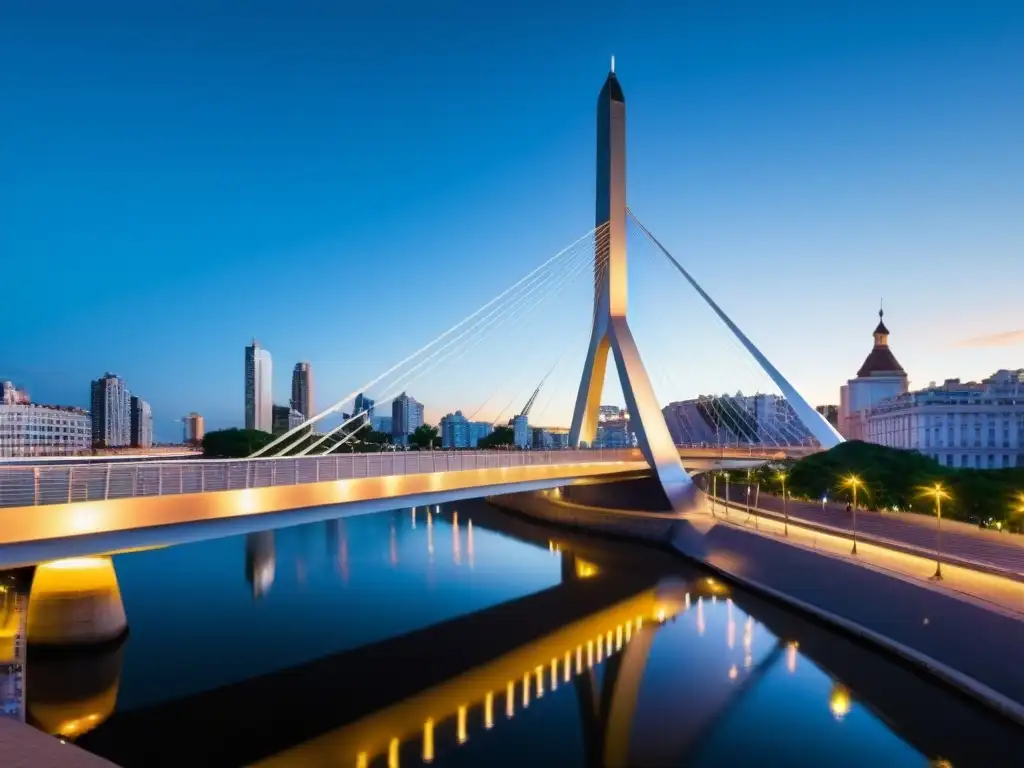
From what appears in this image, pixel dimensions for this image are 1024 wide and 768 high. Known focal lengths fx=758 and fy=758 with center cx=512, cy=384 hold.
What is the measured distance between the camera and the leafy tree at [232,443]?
6938 cm

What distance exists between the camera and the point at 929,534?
84.3 feet

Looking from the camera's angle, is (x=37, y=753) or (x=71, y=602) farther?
(x=71, y=602)

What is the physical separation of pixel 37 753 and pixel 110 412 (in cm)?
8931

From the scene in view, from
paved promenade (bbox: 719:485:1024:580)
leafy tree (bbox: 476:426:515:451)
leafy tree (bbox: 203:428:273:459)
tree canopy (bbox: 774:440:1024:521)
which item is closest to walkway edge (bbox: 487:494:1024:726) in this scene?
paved promenade (bbox: 719:485:1024:580)

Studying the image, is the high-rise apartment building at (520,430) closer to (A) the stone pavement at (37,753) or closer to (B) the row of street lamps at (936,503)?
(B) the row of street lamps at (936,503)

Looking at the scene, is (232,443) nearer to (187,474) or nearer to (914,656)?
(187,474)

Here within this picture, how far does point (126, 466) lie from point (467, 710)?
7.36 metres

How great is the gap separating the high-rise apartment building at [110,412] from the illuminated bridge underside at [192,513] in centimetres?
7765

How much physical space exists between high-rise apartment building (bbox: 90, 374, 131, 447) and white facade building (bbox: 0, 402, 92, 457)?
4647 mm

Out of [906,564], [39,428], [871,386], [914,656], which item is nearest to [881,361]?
[871,386]

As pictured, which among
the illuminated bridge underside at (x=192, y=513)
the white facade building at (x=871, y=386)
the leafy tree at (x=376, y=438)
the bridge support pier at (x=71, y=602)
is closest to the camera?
the illuminated bridge underside at (x=192, y=513)

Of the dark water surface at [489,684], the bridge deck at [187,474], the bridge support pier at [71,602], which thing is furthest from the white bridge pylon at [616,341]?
the bridge support pier at [71,602]

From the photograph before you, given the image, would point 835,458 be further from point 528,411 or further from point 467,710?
point 467,710

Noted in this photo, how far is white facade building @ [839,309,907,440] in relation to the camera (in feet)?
277
